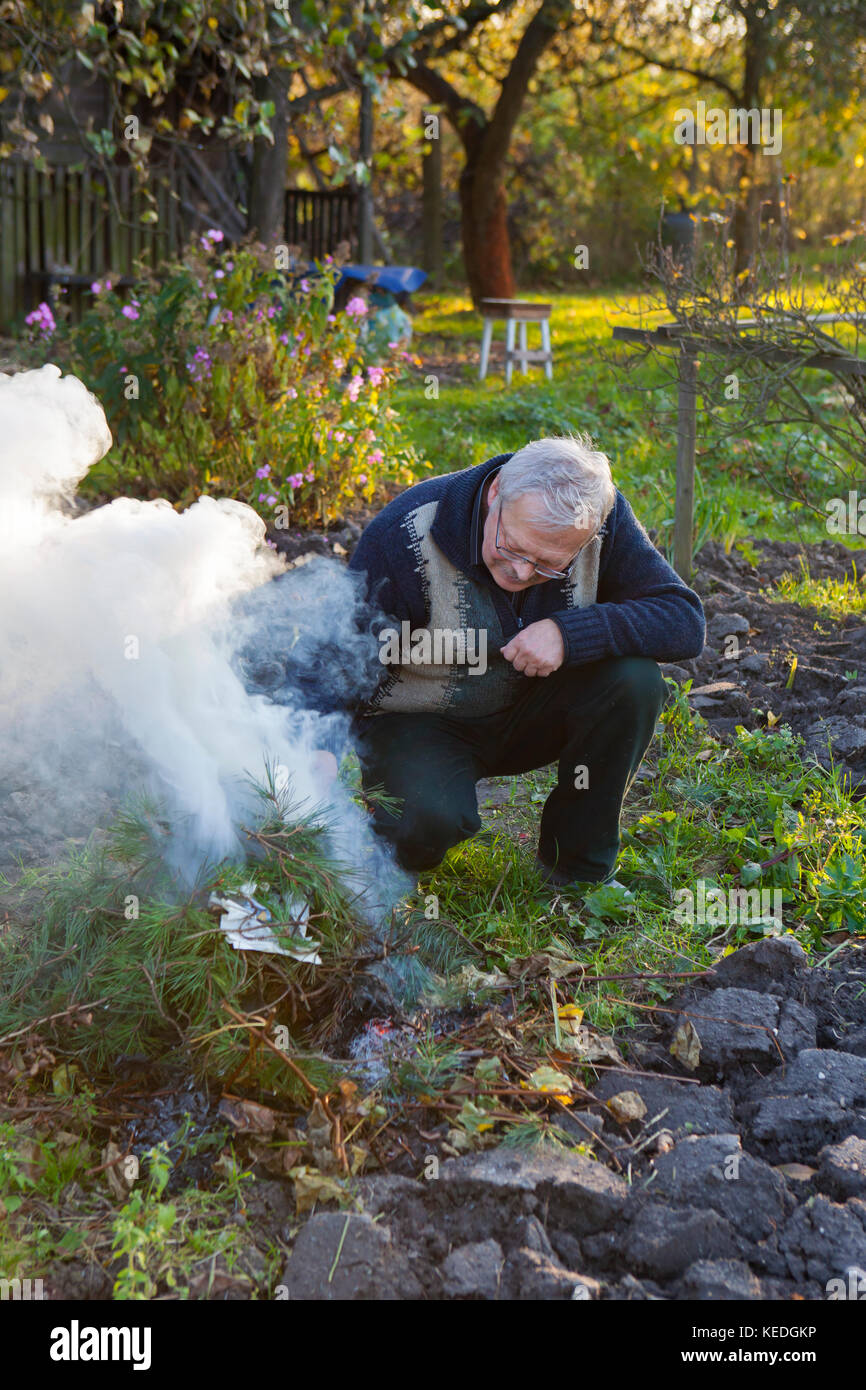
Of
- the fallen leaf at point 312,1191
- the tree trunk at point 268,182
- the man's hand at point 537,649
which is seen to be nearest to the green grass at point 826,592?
the man's hand at point 537,649

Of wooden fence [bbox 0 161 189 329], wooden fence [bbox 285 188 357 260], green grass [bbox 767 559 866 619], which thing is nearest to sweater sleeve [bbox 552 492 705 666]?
green grass [bbox 767 559 866 619]

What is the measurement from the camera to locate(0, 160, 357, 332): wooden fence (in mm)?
10680

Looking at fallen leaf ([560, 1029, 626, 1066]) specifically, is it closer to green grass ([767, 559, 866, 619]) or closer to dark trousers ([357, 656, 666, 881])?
Result: dark trousers ([357, 656, 666, 881])

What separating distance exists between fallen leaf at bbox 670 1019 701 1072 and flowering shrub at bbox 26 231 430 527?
3.68 m

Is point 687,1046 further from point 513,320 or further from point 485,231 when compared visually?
point 485,231

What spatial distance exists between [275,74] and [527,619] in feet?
28.7

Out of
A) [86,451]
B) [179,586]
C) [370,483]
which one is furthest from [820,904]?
[370,483]

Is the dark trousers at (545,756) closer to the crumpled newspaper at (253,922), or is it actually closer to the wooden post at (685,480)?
the crumpled newspaper at (253,922)

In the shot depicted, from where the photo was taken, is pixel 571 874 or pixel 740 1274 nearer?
pixel 740 1274

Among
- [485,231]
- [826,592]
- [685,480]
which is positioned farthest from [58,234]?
[826,592]

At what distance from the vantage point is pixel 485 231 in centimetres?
1384

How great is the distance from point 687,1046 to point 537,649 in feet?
3.25

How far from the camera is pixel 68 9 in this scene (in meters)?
6.27

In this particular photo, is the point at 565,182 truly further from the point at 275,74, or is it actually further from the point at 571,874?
the point at 571,874
